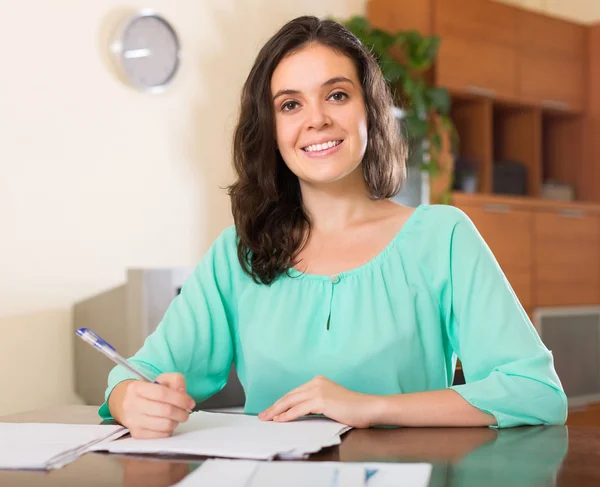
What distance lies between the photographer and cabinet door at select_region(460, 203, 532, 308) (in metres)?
4.15

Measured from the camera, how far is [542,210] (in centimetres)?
447

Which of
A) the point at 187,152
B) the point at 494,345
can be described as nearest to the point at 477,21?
the point at 187,152

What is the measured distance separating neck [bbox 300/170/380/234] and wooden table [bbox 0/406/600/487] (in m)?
0.58

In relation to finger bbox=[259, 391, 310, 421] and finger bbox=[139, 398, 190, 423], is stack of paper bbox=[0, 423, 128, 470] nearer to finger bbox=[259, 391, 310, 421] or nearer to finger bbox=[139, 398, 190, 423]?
finger bbox=[139, 398, 190, 423]

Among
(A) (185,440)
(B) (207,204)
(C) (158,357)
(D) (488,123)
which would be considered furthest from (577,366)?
(A) (185,440)

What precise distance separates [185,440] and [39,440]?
18 cm

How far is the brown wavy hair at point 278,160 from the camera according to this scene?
158 cm

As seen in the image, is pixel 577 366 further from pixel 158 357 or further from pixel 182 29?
pixel 158 357

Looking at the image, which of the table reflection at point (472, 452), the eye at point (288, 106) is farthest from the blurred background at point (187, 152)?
the table reflection at point (472, 452)

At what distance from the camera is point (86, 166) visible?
3.13 metres

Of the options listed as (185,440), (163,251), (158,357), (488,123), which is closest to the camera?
(185,440)

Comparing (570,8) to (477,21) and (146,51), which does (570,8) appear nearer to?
(477,21)

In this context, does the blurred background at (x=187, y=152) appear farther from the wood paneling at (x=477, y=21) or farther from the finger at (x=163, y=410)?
the finger at (x=163, y=410)

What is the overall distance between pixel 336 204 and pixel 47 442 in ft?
2.58
